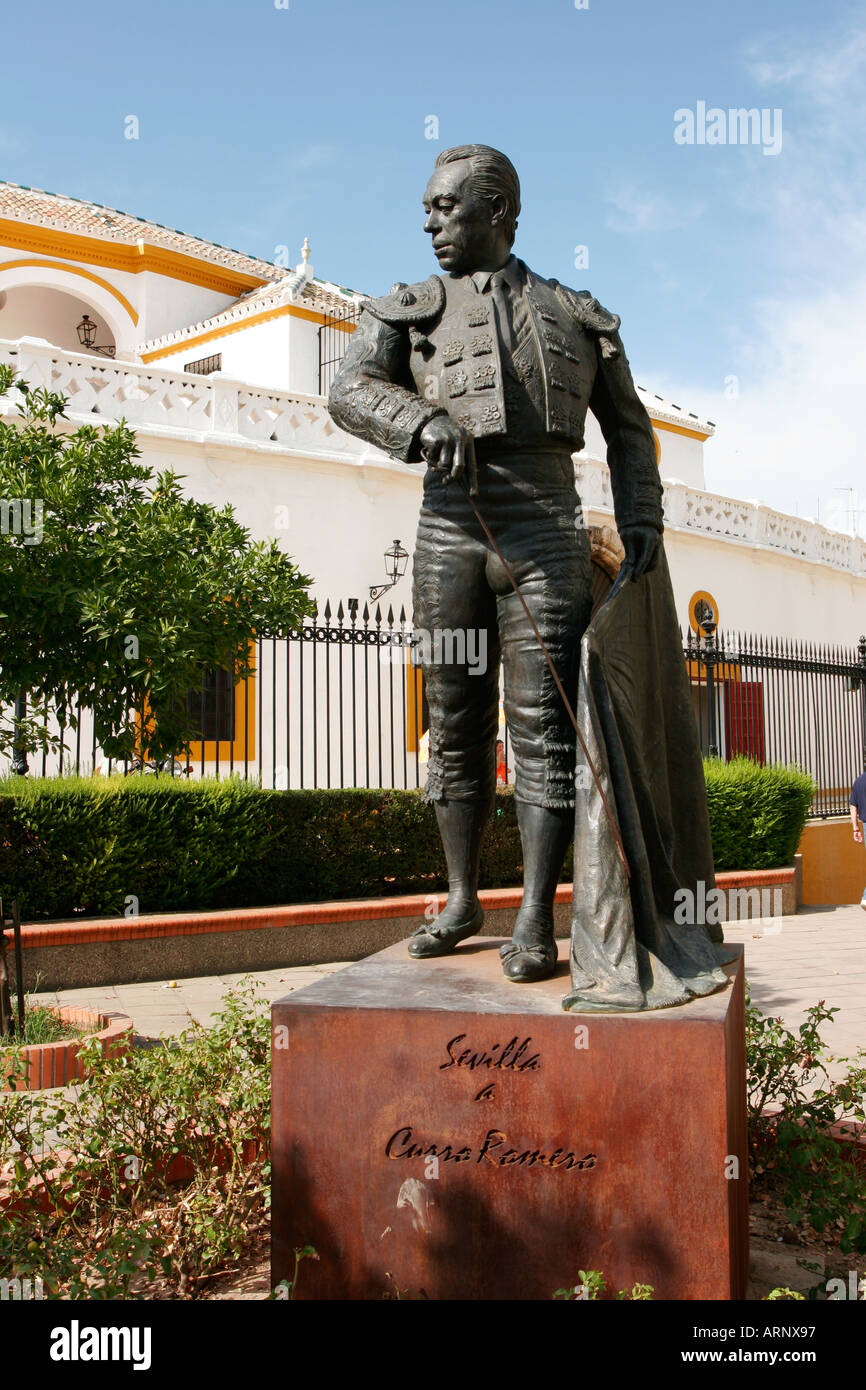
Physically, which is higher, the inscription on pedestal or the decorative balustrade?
the decorative balustrade

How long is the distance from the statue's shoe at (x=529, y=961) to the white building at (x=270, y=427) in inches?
300

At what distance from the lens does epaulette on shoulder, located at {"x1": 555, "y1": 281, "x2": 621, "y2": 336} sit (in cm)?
335

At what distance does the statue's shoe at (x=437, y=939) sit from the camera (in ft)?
11.2

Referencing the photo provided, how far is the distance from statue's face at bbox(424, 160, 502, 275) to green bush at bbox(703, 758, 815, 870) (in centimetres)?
800

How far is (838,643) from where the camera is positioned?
2455 cm

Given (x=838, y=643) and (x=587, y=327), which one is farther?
(x=838, y=643)

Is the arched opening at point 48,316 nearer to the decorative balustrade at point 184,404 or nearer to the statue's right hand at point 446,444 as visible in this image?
the decorative balustrade at point 184,404

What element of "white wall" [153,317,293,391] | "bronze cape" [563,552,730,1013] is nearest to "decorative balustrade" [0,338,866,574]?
"white wall" [153,317,293,391]

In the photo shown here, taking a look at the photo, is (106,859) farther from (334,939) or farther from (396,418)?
(396,418)

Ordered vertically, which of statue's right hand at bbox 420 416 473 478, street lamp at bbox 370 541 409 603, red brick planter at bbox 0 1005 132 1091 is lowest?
red brick planter at bbox 0 1005 132 1091

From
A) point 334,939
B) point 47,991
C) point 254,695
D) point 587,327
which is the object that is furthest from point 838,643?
point 587,327

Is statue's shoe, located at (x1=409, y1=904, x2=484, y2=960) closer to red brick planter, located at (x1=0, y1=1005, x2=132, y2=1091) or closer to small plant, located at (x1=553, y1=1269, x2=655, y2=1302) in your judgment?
small plant, located at (x1=553, y1=1269, x2=655, y2=1302)
